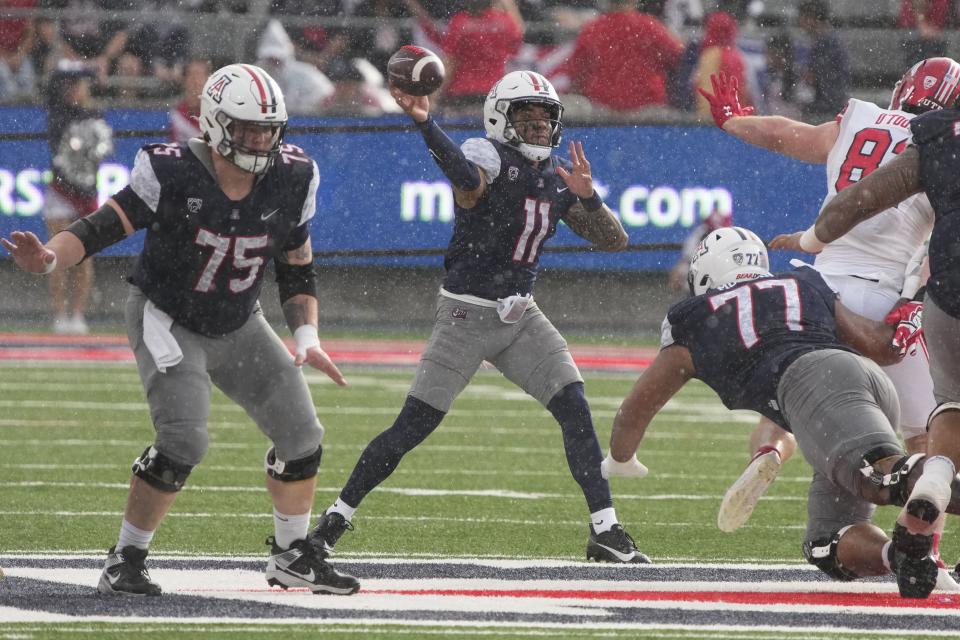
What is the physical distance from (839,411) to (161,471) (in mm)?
2034

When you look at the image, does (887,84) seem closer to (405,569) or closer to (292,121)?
(292,121)

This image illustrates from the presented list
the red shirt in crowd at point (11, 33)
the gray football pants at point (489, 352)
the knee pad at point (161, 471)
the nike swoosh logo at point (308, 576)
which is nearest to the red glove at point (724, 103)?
the gray football pants at point (489, 352)

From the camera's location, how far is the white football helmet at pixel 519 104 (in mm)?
6590

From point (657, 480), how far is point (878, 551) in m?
3.18

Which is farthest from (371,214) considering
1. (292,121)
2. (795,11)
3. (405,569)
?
(405,569)

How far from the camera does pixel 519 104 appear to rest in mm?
6598

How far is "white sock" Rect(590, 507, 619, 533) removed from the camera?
624 centimetres

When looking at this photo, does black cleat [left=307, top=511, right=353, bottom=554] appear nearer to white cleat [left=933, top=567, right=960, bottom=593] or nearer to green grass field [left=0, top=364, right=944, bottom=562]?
green grass field [left=0, top=364, right=944, bottom=562]

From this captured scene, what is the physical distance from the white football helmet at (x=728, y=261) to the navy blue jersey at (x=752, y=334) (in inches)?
9.3

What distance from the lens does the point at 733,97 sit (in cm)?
704

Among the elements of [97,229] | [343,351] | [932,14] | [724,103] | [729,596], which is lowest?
[343,351]

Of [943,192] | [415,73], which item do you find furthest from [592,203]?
[943,192]

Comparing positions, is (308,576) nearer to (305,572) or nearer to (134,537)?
(305,572)

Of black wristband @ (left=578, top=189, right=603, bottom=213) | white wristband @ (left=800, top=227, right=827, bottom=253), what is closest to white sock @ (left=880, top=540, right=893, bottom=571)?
white wristband @ (left=800, top=227, right=827, bottom=253)
